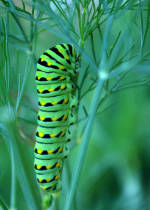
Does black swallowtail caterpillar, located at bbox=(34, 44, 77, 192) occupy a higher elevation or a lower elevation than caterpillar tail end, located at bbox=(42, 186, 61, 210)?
higher

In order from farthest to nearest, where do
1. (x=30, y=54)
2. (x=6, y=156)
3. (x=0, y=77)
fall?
1. (x=6, y=156)
2. (x=30, y=54)
3. (x=0, y=77)

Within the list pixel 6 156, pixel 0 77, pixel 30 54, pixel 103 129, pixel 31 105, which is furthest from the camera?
pixel 103 129

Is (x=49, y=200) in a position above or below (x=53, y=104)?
below

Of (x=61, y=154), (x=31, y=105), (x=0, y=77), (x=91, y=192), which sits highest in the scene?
(x=0, y=77)

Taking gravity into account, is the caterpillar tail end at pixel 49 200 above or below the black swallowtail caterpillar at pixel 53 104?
below

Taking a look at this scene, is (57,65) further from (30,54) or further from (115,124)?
(115,124)

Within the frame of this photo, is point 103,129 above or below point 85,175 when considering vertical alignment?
above

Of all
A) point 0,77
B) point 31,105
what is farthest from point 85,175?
point 0,77

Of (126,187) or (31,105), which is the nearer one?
(31,105)
